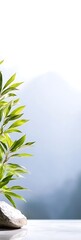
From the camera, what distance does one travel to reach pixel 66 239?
2.16m

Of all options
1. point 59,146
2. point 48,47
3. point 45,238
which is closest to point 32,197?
point 59,146

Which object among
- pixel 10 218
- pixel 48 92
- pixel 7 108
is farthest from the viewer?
pixel 48 92

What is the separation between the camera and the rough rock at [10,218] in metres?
2.76

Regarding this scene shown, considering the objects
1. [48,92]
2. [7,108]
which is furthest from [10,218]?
[48,92]

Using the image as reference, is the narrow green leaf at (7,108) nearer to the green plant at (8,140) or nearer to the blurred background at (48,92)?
the green plant at (8,140)

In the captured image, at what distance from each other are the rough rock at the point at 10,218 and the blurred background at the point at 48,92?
7.73 feet

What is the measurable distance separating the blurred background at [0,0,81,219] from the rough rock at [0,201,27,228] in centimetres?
236

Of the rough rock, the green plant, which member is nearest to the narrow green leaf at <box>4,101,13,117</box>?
the green plant

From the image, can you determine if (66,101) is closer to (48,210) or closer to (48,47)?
(48,47)

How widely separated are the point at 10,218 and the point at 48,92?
2.81m

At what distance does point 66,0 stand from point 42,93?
1105mm

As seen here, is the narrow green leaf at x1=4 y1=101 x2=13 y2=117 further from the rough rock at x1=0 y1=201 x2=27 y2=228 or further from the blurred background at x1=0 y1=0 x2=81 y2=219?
the blurred background at x1=0 y1=0 x2=81 y2=219

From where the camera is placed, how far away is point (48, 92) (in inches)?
213

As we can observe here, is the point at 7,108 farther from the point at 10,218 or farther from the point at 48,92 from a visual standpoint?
the point at 48,92
